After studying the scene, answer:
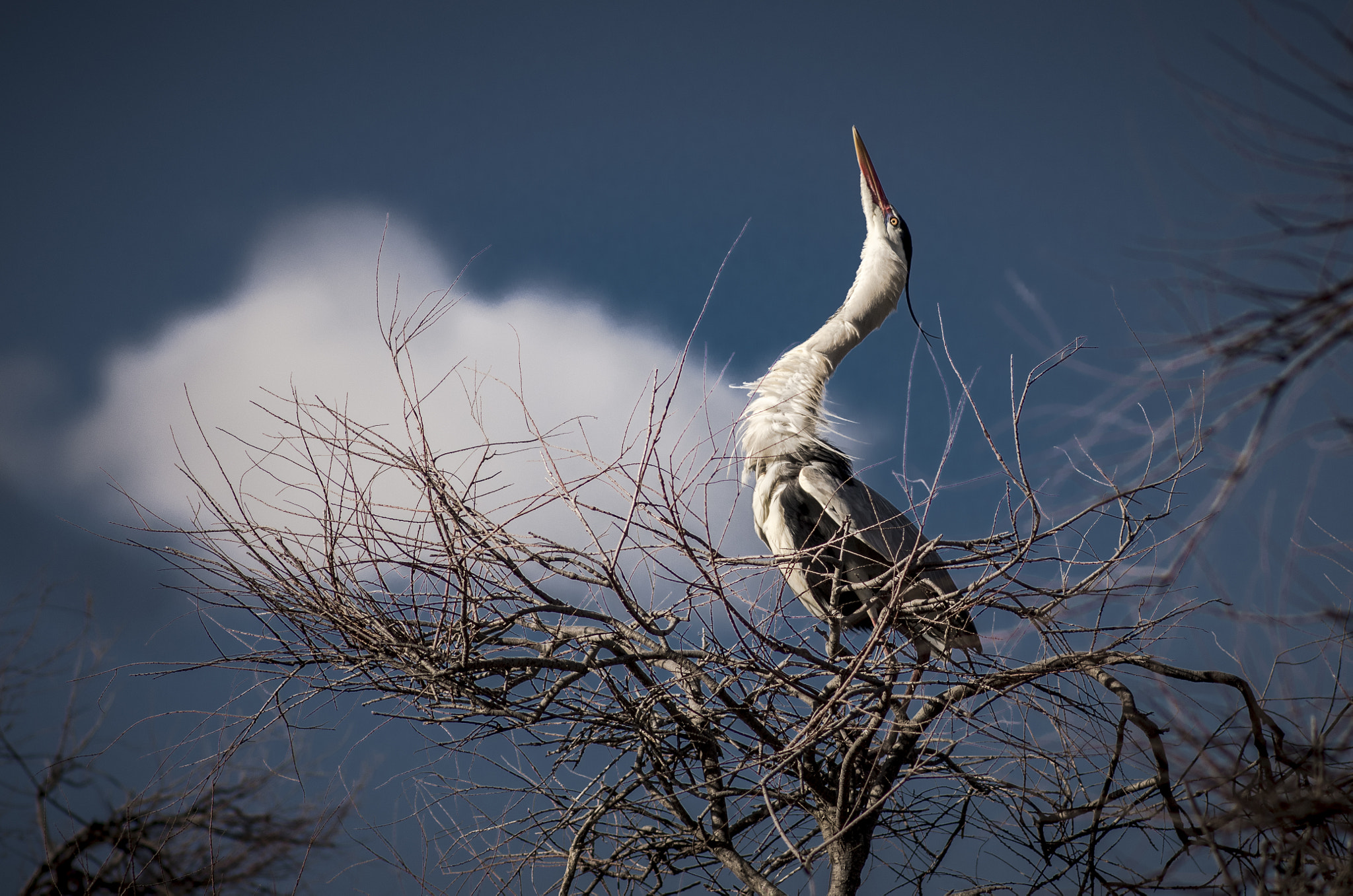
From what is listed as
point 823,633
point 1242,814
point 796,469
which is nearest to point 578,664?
point 823,633

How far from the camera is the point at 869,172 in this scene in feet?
16.3

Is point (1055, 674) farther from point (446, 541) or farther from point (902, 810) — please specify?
point (446, 541)

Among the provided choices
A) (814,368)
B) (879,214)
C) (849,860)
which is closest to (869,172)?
(879,214)

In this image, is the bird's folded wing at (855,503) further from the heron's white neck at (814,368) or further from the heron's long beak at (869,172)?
the heron's long beak at (869,172)

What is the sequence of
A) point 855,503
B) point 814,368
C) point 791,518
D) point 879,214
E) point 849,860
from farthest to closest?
point 879,214 < point 814,368 < point 791,518 < point 855,503 < point 849,860

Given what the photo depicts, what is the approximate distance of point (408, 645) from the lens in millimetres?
1547

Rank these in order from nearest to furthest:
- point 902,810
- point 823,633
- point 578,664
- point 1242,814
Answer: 1. point 1242,814
2. point 578,664
3. point 823,633
4. point 902,810

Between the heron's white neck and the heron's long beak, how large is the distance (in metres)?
0.47

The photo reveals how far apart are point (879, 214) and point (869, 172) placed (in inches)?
12.8

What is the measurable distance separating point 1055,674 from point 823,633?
519 millimetres

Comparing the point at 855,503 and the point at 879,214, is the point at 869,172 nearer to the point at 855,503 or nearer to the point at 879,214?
the point at 879,214

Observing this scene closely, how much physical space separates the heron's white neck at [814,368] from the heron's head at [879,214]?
12 cm

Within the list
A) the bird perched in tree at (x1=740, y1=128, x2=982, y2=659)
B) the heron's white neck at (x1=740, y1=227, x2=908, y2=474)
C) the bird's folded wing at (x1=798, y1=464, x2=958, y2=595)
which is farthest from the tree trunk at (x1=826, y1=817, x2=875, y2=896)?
the heron's white neck at (x1=740, y1=227, x2=908, y2=474)

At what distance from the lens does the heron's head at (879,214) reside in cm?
468
